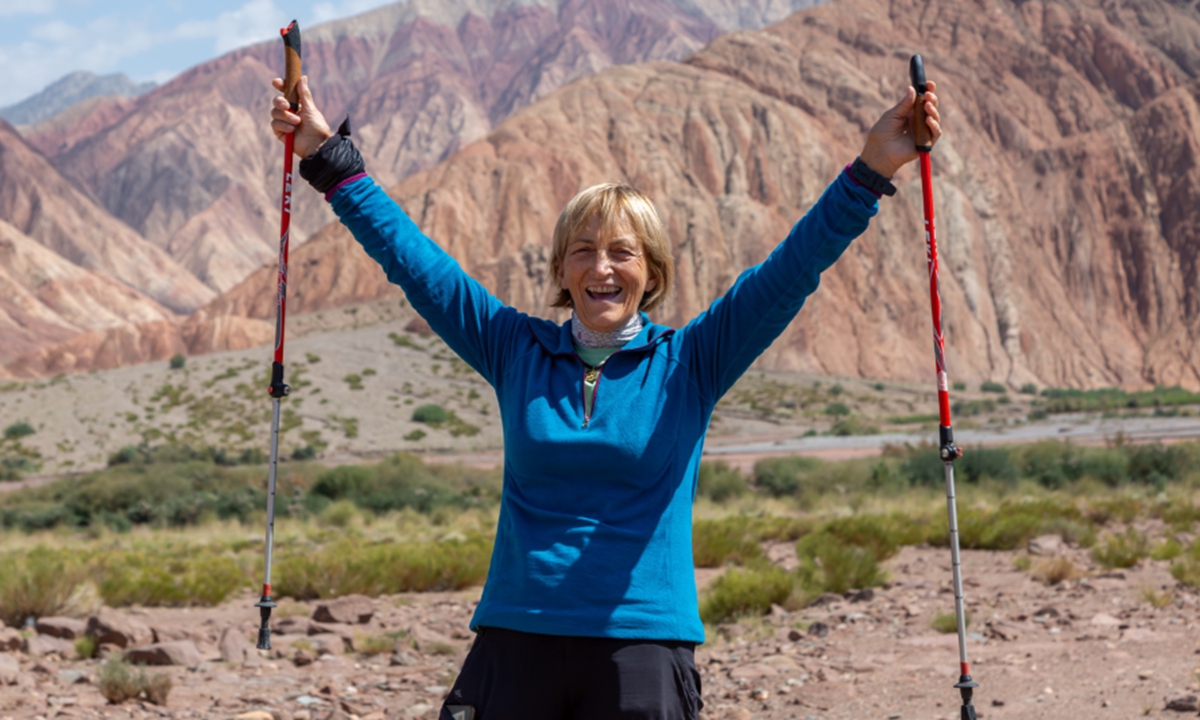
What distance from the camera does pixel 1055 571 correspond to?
1184 centimetres

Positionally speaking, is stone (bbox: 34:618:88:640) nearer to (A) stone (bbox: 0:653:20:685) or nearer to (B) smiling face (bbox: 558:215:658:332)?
(A) stone (bbox: 0:653:20:685)

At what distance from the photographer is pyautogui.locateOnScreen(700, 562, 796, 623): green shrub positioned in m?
10.6

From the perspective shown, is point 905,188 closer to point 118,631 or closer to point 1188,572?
point 1188,572

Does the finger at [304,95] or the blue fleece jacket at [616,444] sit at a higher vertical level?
the finger at [304,95]

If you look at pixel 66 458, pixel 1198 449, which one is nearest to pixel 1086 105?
pixel 1198 449

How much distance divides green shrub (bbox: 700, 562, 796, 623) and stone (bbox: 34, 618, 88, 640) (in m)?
5.47

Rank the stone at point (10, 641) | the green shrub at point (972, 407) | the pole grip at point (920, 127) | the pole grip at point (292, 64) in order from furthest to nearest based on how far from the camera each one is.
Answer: the green shrub at point (972, 407)
the stone at point (10, 641)
the pole grip at point (292, 64)
the pole grip at point (920, 127)

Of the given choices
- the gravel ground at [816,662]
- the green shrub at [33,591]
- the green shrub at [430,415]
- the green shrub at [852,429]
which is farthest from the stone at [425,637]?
the green shrub at [430,415]

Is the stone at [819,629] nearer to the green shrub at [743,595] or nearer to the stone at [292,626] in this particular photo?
the green shrub at [743,595]

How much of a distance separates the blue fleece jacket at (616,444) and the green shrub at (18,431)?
4723 cm

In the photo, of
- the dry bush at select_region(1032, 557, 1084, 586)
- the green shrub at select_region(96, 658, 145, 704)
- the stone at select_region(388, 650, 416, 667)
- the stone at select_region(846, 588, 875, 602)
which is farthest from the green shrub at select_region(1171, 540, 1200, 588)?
the green shrub at select_region(96, 658, 145, 704)

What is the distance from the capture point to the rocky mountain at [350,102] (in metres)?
130

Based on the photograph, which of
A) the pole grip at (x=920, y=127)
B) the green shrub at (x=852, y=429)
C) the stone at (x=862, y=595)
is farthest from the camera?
the green shrub at (x=852, y=429)

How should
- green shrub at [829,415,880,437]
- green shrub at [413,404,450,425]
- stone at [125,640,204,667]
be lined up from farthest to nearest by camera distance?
green shrub at [413,404,450,425], green shrub at [829,415,880,437], stone at [125,640,204,667]
